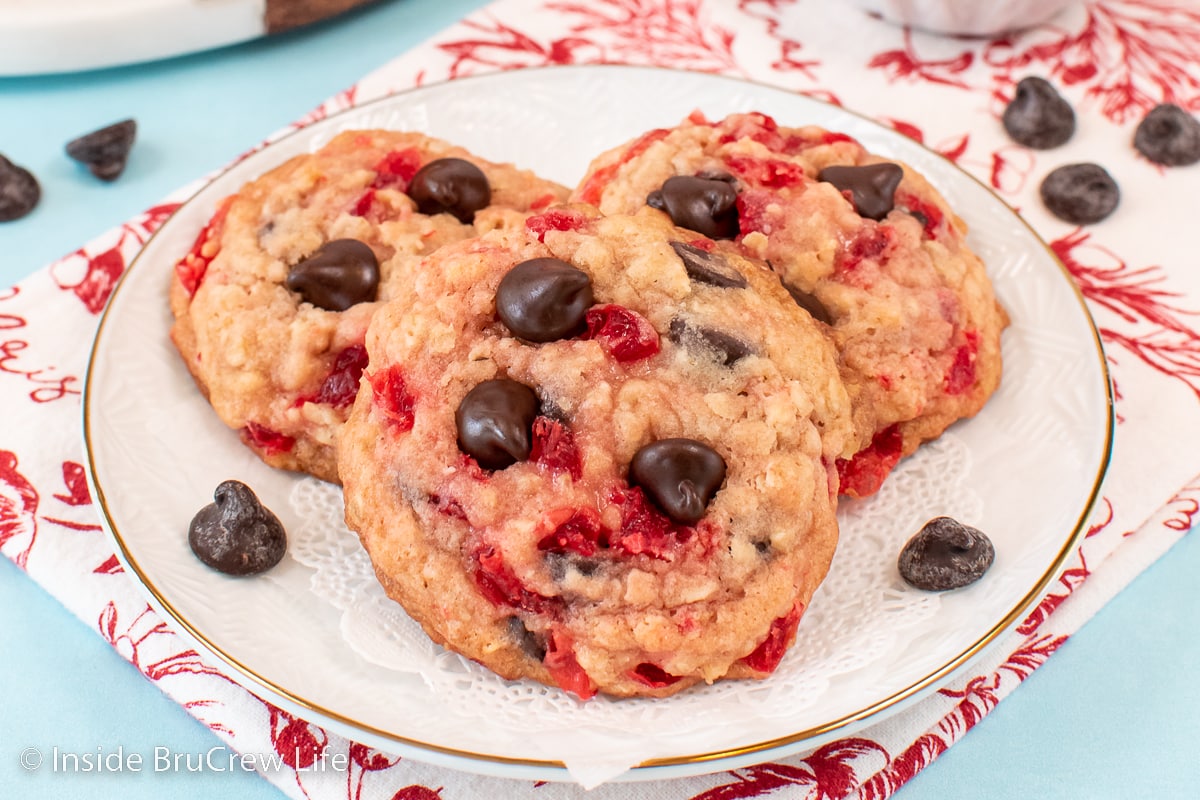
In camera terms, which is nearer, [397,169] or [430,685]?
[430,685]

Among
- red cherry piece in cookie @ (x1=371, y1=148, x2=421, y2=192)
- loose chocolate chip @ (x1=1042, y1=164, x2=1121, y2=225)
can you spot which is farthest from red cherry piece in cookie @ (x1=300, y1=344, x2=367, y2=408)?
loose chocolate chip @ (x1=1042, y1=164, x2=1121, y2=225)

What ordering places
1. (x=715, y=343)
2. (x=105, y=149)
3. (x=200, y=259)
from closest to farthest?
(x=715, y=343) < (x=200, y=259) < (x=105, y=149)

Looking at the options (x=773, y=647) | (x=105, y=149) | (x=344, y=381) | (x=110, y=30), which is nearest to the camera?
(x=773, y=647)

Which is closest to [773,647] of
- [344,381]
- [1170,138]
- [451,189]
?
[344,381]

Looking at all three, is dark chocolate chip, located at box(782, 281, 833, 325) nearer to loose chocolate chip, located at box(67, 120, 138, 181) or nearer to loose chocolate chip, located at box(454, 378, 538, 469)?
loose chocolate chip, located at box(454, 378, 538, 469)

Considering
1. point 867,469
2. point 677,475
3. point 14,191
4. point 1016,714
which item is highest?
point 677,475

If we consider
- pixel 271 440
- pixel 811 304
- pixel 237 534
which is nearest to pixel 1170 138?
pixel 811 304

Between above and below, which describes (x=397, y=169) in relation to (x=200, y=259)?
above

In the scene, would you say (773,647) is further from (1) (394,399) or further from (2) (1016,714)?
(1) (394,399)

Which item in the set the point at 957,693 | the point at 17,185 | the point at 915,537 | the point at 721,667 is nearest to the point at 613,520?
the point at 721,667
